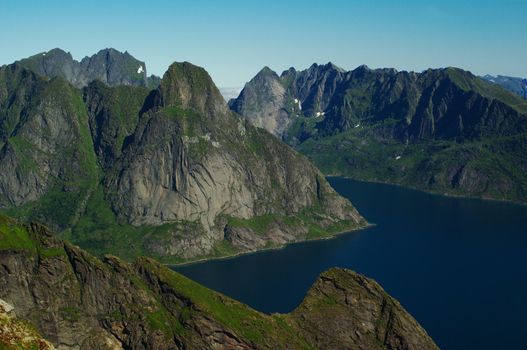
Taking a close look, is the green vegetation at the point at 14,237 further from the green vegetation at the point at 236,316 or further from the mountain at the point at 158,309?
the green vegetation at the point at 236,316

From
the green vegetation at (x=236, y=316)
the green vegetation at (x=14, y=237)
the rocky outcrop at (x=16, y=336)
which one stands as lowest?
the green vegetation at (x=236, y=316)

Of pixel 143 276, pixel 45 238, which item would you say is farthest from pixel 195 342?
pixel 45 238

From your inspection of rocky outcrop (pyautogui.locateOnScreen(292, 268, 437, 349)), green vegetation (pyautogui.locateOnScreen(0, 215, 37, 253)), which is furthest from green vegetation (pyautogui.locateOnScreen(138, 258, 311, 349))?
green vegetation (pyautogui.locateOnScreen(0, 215, 37, 253))

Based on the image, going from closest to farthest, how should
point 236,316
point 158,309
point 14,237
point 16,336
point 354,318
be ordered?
point 16,336 → point 354,318 → point 236,316 → point 158,309 → point 14,237

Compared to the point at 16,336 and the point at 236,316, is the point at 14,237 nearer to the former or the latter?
the point at 236,316

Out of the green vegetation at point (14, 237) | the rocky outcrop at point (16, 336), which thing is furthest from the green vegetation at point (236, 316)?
the rocky outcrop at point (16, 336)

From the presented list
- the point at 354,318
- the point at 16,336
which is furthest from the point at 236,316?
the point at 16,336

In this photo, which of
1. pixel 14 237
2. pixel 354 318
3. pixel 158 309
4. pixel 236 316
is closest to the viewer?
pixel 354 318

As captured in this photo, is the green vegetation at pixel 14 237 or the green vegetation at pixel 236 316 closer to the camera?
the green vegetation at pixel 236 316

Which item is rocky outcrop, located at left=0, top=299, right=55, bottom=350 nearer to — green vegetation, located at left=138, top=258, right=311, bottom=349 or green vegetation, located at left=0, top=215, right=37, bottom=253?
green vegetation, located at left=138, top=258, right=311, bottom=349
